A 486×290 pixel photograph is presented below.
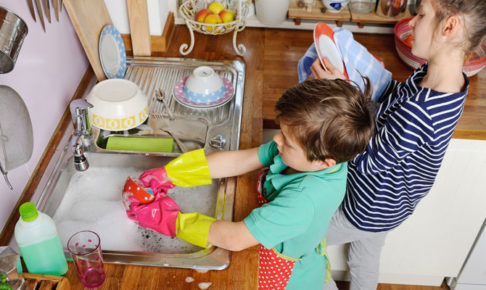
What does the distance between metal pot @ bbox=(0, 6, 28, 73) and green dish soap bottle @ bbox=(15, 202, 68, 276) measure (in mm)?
266

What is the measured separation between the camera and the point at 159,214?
987 mm

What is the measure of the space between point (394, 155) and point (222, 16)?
79cm

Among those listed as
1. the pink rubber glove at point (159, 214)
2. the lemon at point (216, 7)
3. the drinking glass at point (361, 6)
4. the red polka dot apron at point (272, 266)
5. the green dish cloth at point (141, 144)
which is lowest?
the red polka dot apron at point (272, 266)

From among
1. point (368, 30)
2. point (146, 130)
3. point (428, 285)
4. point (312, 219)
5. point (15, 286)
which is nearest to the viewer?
point (15, 286)

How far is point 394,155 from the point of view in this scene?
111 centimetres

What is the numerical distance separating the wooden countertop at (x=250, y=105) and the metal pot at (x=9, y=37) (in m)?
0.35

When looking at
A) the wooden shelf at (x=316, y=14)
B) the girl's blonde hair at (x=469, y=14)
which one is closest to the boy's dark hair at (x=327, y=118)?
the girl's blonde hair at (x=469, y=14)

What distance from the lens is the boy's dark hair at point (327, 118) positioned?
85 centimetres

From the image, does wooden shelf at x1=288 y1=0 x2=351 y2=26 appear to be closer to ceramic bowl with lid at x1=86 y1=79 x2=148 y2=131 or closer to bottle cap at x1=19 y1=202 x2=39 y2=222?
ceramic bowl with lid at x1=86 y1=79 x2=148 y2=131

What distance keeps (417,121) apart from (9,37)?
872 mm

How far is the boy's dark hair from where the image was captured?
2.78 feet

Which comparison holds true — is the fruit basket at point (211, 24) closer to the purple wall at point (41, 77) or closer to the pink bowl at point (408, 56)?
the purple wall at point (41, 77)

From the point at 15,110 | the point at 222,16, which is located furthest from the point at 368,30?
the point at 15,110

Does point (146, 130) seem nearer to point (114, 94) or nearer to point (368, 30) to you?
point (114, 94)
